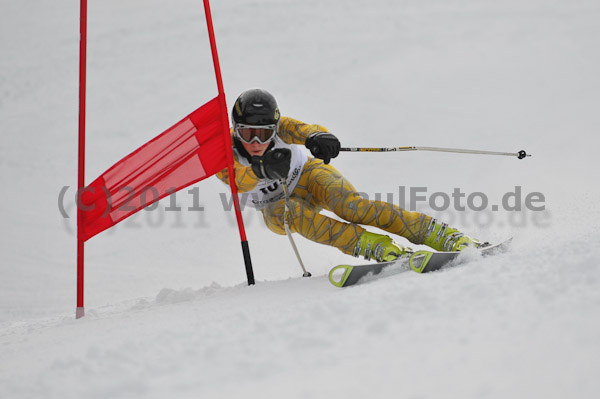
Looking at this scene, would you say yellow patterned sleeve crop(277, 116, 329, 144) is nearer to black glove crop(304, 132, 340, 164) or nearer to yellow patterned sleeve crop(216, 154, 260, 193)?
black glove crop(304, 132, 340, 164)

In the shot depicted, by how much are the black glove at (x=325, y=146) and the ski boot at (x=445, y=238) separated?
0.56m

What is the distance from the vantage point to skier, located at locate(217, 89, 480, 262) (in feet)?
8.43

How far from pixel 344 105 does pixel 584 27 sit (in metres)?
4.91

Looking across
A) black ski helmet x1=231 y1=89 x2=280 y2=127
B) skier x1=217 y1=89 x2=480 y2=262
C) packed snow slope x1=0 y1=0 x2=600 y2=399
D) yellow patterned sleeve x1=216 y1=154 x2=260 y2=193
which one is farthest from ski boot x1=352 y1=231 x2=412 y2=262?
black ski helmet x1=231 y1=89 x2=280 y2=127

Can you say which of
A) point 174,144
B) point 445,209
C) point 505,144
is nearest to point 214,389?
point 174,144

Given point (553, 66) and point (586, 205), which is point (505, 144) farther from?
point (586, 205)

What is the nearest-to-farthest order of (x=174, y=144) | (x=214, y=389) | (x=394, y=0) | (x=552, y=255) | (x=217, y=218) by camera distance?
(x=214, y=389), (x=552, y=255), (x=174, y=144), (x=217, y=218), (x=394, y=0)

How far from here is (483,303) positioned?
1.40m

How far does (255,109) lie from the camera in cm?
272

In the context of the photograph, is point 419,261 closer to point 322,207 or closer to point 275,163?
point 275,163

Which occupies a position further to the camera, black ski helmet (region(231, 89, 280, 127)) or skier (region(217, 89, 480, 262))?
black ski helmet (region(231, 89, 280, 127))

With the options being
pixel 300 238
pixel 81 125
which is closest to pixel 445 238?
pixel 81 125

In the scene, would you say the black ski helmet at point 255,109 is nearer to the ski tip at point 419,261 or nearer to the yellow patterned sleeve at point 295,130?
the yellow patterned sleeve at point 295,130

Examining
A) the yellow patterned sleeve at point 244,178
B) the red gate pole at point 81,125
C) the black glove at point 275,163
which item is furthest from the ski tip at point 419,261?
the red gate pole at point 81,125
